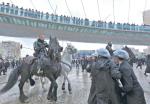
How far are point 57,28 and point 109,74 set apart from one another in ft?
128

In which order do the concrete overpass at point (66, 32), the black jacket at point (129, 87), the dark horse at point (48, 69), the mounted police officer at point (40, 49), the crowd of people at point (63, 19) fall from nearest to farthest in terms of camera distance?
1. the black jacket at point (129, 87)
2. the dark horse at point (48, 69)
3. the mounted police officer at point (40, 49)
4. the crowd of people at point (63, 19)
5. the concrete overpass at point (66, 32)

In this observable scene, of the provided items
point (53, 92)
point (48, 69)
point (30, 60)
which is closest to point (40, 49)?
point (30, 60)

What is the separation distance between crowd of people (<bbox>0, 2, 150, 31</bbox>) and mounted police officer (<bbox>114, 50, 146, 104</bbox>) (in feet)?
104

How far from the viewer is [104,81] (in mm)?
5938

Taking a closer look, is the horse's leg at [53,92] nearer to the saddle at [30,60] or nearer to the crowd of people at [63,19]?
the saddle at [30,60]

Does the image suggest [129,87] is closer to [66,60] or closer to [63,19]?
[66,60]

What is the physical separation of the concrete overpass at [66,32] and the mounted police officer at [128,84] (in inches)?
1224

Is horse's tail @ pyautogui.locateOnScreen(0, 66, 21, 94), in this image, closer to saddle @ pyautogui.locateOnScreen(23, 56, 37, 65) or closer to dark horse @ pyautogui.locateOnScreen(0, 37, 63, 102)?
dark horse @ pyautogui.locateOnScreen(0, 37, 63, 102)

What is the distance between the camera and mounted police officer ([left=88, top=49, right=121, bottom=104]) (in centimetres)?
588

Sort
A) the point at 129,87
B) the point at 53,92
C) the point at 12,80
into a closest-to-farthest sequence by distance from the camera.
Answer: the point at 129,87 → the point at 53,92 → the point at 12,80

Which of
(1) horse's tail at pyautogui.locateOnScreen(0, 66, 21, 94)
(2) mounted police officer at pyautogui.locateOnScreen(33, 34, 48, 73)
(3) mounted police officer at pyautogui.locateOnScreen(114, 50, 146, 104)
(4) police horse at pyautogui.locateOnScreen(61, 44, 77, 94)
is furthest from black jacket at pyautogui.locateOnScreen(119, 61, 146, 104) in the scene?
(4) police horse at pyautogui.locateOnScreen(61, 44, 77, 94)

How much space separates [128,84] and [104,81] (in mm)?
400

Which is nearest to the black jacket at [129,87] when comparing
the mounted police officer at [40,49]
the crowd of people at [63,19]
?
the mounted police officer at [40,49]

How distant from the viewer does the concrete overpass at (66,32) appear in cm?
3877
